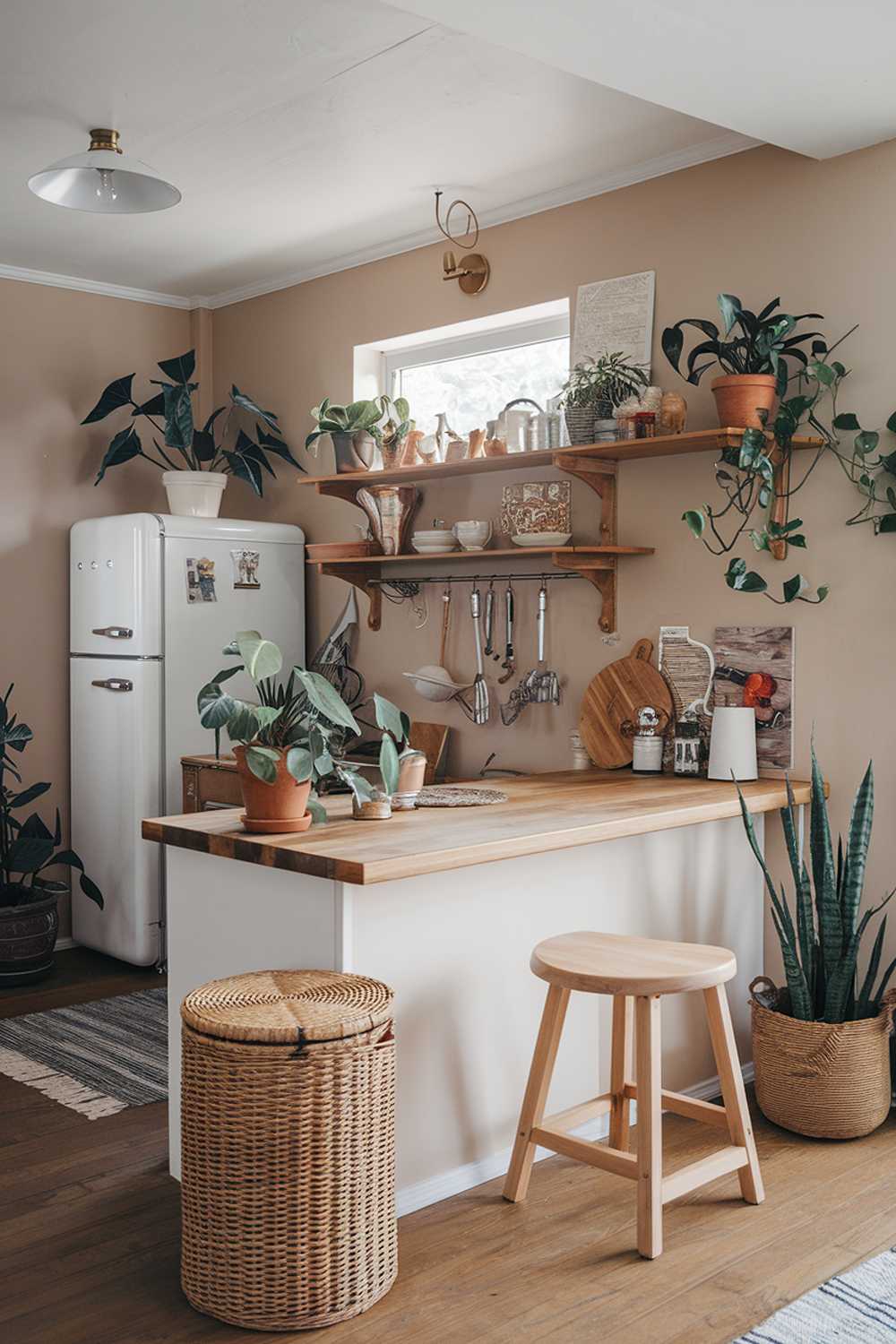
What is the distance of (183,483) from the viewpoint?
15.1 ft

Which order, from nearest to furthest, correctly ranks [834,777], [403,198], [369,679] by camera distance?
[834,777] → [403,198] → [369,679]

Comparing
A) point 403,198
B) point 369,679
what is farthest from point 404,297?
point 369,679

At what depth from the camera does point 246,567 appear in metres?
4.61

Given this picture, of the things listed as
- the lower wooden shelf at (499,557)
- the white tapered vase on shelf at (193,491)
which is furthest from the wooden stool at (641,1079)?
the white tapered vase on shelf at (193,491)

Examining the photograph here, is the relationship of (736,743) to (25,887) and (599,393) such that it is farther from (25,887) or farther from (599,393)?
(25,887)

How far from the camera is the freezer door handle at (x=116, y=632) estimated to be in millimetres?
4383

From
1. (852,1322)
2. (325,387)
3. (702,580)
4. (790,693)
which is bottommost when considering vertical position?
(852,1322)

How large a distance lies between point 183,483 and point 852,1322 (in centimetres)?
345

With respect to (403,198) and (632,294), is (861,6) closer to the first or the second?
(632,294)

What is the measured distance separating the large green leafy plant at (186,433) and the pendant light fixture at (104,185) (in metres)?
1.43

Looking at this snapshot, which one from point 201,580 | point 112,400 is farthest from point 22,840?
point 112,400

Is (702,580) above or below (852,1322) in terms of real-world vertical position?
above

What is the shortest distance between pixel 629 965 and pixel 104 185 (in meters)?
2.19

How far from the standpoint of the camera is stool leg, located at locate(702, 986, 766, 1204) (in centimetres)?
253
